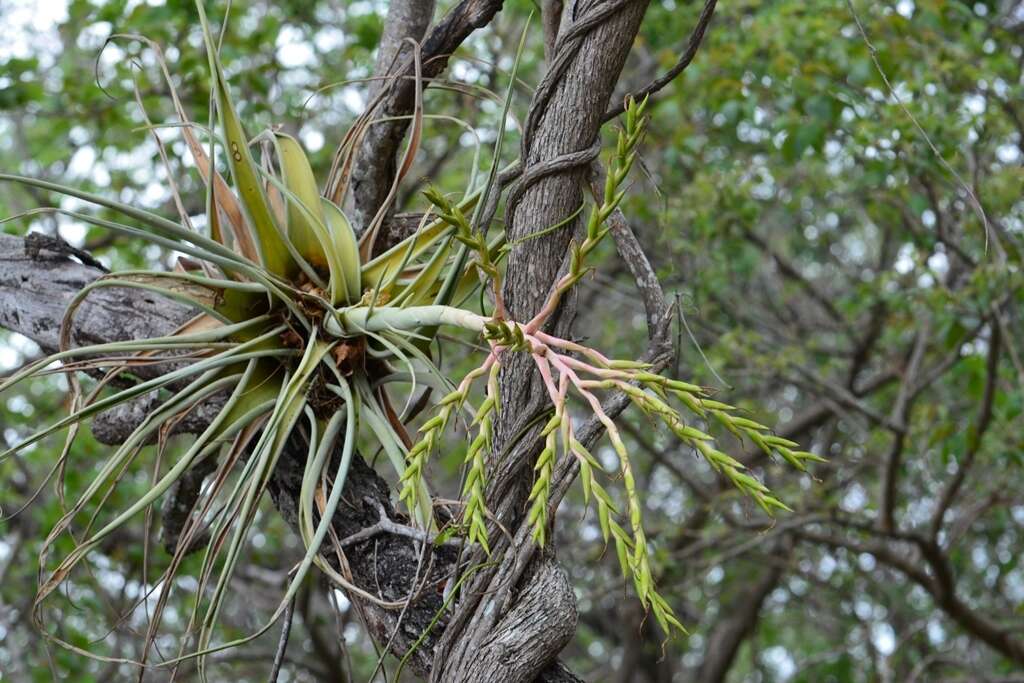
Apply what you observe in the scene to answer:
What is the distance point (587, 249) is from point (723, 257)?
2609mm

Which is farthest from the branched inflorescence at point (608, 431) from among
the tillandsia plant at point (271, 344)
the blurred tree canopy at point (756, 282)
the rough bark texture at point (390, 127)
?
the blurred tree canopy at point (756, 282)

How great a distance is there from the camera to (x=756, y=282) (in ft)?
16.1

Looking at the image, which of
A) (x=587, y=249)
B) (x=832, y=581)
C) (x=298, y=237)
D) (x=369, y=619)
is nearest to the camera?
(x=587, y=249)

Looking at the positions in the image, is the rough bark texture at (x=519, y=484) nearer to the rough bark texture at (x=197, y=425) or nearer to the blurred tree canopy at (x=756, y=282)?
the rough bark texture at (x=197, y=425)

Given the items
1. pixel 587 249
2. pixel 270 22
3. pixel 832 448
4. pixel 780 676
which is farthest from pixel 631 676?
pixel 587 249

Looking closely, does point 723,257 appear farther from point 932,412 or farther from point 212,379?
point 212,379

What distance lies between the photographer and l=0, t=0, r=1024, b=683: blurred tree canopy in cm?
289

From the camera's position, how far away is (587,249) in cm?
85

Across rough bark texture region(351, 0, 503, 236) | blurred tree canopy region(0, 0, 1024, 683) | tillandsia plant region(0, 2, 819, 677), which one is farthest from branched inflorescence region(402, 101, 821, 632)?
blurred tree canopy region(0, 0, 1024, 683)

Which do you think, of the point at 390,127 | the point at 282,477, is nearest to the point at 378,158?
the point at 390,127

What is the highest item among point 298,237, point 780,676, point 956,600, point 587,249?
point 587,249

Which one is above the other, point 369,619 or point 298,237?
point 298,237

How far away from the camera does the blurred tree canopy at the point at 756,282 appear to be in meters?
2.89

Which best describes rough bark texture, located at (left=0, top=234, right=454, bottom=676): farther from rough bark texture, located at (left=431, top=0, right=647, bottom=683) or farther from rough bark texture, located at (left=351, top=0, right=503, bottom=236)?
rough bark texture, located at (left=351, top=0, right=503, bottom=236)
